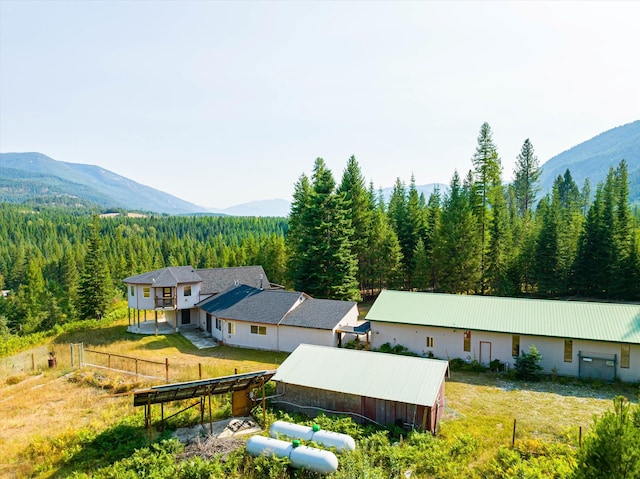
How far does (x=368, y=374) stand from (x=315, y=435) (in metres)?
4.47

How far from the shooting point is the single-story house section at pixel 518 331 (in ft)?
77.7

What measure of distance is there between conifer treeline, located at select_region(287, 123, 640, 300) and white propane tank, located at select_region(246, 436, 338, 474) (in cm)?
2401

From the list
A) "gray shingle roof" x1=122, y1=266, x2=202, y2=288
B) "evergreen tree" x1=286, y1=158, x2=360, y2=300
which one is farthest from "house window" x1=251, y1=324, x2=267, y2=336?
"evergreen tree" x1=286, y1=158, x2=360, y2=300

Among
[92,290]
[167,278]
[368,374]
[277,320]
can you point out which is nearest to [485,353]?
[368,374]

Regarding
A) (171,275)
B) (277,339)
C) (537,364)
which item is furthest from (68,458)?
(537,364)

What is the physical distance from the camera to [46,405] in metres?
20.6

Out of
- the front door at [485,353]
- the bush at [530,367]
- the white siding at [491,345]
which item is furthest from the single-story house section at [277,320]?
the bush at [530,367]

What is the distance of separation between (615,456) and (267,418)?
13.0 m

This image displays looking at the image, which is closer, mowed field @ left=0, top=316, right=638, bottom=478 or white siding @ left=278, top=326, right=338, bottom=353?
mowed field @ left=0, top=316, right=638, bottom=478

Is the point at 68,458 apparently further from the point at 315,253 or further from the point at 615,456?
the point at 315,253

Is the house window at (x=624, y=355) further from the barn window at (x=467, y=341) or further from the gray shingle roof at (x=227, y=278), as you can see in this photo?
the gray shingle roof at (x=227, y=278)

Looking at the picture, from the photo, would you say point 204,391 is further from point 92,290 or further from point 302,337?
point 92,290

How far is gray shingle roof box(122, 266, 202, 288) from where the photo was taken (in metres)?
33.9

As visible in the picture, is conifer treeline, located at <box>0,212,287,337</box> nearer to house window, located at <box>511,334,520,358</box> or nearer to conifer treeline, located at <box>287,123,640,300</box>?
conifer treeline, located at <box>287,123,640,300</box>
